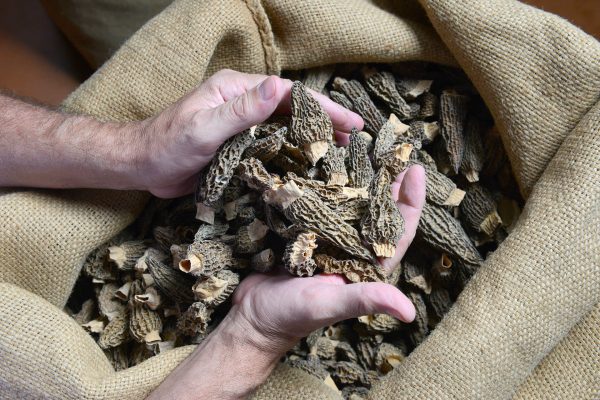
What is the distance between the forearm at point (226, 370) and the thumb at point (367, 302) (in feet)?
0.79

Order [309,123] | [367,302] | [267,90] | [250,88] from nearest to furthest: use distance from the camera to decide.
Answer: [367,302] → [267,90] → [309,123] → [250,88]

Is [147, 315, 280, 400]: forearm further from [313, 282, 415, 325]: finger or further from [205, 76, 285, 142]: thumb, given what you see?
[205, 76, 285, 142]: thumb

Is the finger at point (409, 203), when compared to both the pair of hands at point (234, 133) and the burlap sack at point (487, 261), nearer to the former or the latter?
the pair of hands at point (234, 133)

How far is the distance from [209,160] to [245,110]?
0.19 m

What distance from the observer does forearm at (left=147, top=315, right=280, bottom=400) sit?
1.10 metres

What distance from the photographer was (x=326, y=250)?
1.12 metres

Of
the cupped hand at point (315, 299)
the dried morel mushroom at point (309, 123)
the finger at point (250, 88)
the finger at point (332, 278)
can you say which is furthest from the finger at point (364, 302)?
the finger at point (250, 88)

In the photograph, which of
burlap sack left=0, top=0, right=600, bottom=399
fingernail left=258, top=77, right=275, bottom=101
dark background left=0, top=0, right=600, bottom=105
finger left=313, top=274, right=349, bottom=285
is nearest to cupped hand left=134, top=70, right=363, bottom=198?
fingernail left=258, top=77, right=275, bottom=101

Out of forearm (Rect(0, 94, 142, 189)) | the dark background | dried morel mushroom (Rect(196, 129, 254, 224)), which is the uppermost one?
dried morel mushroom (Rect(196, 129, 254, 224))

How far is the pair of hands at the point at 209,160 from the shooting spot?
3.09ft

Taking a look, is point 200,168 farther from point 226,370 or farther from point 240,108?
point 226,370

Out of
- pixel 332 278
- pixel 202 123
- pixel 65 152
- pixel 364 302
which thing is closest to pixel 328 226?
pixel 332 278

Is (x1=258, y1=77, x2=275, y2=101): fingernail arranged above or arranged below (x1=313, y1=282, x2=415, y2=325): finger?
above

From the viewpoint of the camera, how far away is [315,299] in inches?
38.0
